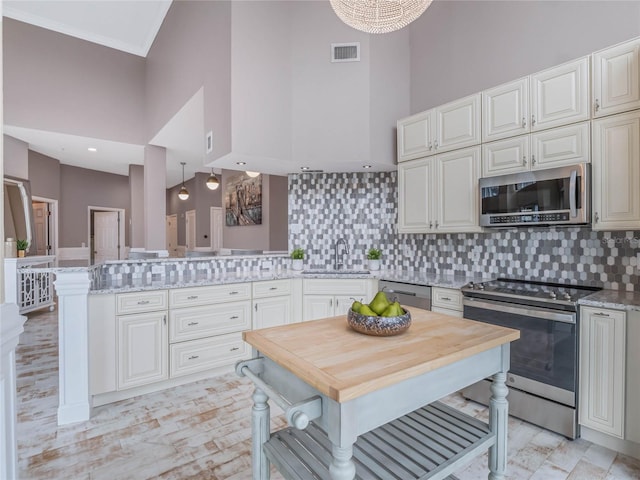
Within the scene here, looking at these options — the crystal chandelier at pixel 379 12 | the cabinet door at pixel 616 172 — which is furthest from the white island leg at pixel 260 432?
the cabinet door at pixel 616 172

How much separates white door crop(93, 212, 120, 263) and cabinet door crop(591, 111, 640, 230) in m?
9.72

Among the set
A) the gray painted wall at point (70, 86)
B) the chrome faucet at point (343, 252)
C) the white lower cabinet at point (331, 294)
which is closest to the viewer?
the white lower cabinet at point (331, 294)

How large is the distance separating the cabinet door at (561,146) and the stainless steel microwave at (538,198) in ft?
0.26

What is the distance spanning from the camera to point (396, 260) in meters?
4.00

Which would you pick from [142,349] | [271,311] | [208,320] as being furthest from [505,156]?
[142,349]

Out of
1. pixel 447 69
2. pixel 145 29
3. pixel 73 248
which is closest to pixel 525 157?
pixel 447 69

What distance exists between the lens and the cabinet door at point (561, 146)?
2295 millimetres

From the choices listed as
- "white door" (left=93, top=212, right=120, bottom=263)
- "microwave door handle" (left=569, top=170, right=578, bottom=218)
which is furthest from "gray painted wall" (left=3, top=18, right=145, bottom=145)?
"microwave door handle" (left=569, top=170, right=578, bottom=218)

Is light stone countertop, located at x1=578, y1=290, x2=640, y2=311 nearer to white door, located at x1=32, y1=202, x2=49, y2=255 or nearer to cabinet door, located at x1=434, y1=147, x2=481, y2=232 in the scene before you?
cabinet door, located at x1=434, y1=147, x2=481, y2=232

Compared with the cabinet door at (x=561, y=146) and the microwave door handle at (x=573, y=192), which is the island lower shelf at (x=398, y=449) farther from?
the cabinet door at (x=561, y=146)

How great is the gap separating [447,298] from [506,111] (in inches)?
60.9

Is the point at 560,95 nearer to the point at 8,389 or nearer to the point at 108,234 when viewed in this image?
the point at 8,389

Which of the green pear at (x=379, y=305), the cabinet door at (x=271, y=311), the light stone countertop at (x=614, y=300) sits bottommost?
the cabinet door at (x=271, y=311)

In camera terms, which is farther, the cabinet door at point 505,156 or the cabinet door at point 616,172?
the cabinet door at point 505,156
